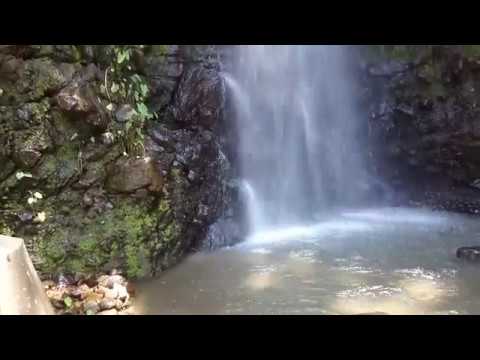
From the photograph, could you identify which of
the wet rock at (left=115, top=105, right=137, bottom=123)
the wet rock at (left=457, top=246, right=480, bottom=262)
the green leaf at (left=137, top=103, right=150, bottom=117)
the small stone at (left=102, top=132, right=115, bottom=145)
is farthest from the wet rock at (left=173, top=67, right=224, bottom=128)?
the wet rock at (left=457, top=246, right=480, bottom=262)

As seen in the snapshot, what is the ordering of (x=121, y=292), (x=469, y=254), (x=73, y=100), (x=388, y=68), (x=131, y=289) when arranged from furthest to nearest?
1. (x=388, y=68)
2. (x=469, y=254)
3. (x=73, y=100)
4. (x=131, y=289)
5. (x=121, y=292)

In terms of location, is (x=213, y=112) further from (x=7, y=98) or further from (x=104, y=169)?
(x=7, y=98)

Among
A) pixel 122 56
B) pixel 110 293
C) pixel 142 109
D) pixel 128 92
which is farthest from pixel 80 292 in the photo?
pixel 122 56

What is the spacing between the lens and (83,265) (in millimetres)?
5137

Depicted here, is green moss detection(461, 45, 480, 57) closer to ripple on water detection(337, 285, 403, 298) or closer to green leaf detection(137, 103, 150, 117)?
ripple on water detection(337, 285, 403, 298)

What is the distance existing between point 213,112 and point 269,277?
3443mm

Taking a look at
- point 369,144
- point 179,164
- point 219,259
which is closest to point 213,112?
point 179,164

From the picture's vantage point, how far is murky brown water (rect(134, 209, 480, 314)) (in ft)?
15.1

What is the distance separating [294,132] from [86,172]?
627 cm

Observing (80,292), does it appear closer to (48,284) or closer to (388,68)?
(48,284)

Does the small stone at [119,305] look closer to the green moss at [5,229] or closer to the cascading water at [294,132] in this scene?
the green moss at [5,229]

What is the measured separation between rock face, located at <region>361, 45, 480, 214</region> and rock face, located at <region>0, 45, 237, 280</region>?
6.61 meters

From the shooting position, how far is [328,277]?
5.54 meters

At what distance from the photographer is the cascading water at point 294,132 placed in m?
9.22
